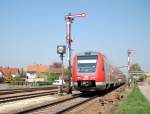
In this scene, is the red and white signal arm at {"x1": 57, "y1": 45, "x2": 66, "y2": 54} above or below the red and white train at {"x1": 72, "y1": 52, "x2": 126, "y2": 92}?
above

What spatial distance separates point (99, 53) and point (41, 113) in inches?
485

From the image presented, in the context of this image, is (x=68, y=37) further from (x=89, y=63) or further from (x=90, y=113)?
(x=90, y=113)

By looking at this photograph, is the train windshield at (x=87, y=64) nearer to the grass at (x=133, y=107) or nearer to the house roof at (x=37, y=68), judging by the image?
the grass at (x=133, y=107)

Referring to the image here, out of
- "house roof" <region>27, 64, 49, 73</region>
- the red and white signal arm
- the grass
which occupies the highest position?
"house roof" <region>27, 64, 49, 73</region>

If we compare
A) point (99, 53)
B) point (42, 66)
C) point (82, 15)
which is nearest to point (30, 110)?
point (99, 53)

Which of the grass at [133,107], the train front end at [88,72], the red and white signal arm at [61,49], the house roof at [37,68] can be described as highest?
the house roof at [37,68]

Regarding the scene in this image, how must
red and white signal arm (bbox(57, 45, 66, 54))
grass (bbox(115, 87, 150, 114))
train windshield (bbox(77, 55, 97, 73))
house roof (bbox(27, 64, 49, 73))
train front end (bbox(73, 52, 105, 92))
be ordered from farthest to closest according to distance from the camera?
house roof (bbox(27, 64, 49, 73)) → red and white signal arm (bbox(57, 45, 66, 54)) → train windshield (bbox(77, 55, 97, 73)) → train front end (bbox(73, 52, 105, 92)) → grass (bbox(115, 87, 150, 114))

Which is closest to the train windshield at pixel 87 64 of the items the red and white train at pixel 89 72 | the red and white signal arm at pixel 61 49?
the red and white train at pixel 89 72

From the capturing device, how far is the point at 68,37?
28562 mm

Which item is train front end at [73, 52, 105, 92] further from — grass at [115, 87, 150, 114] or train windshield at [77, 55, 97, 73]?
grass at [115, 87, 150, 114]

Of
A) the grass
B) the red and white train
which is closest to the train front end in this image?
the red and white train

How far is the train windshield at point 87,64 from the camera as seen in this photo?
2521 centimetres

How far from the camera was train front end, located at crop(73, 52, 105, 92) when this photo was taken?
2486 cm

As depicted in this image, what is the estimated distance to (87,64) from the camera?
25.4 meters
